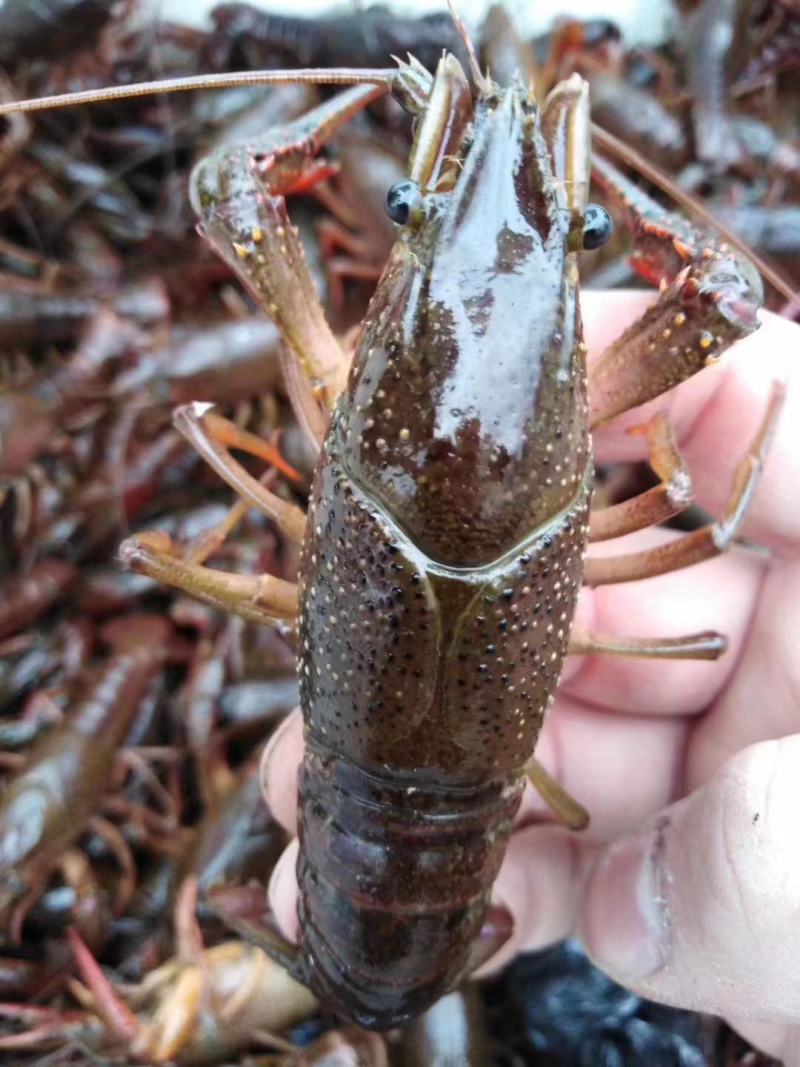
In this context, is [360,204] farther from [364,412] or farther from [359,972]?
[359,972]

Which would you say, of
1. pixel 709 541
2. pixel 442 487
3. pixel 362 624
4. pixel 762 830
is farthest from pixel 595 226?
pixel 762 830

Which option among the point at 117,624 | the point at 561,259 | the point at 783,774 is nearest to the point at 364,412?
the point at 561,259

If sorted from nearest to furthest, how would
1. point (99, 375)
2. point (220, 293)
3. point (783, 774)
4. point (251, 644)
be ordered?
point (783, 774) < point (251, 644) < point (99, 375) < point (220, 293)

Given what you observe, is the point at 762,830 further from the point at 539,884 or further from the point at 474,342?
the point at 539,884

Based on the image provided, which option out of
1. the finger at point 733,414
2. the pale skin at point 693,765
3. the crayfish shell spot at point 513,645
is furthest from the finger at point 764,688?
the crayfish shell spot at point 513,645

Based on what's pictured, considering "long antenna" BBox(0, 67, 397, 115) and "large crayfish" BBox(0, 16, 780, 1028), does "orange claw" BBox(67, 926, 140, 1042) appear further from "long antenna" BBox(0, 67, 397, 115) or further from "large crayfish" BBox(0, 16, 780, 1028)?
"long antenna" BBox(0, 67, 397, 115)
